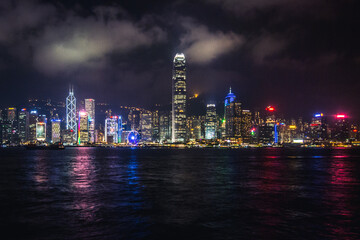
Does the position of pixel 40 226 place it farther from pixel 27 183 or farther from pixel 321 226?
Result: pixel 27 183

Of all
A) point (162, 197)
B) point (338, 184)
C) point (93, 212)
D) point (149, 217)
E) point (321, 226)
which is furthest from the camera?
point (338, 184)

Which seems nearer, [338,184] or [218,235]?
[218,235]

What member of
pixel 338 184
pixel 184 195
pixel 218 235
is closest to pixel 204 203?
pixel 184 195

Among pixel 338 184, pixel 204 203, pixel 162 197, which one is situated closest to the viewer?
pixel 204 203

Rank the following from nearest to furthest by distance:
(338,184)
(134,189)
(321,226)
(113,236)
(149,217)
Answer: (113,236), (321,226), (149,217), (134,189), (338,184)

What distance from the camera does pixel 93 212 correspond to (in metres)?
27.7

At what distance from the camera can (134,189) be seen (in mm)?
41344

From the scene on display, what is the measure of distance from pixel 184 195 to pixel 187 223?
1257 centimetres

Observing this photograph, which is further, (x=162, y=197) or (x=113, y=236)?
(x=162, y=197)

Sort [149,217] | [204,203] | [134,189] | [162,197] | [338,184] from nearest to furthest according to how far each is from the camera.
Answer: [149,217], [204,203], [162,197], [134,189], [338,184]

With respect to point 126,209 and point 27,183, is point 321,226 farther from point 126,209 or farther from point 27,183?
point 27,183

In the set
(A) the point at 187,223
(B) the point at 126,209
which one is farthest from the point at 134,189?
(A) the point at 187,223

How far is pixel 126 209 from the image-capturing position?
29125 mm

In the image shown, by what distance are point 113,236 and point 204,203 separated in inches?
494
